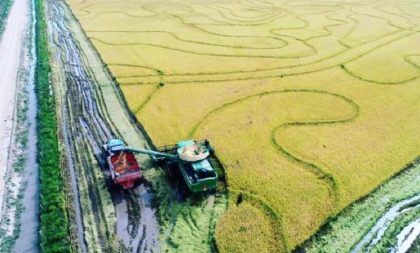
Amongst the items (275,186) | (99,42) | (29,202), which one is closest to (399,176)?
(275,186)

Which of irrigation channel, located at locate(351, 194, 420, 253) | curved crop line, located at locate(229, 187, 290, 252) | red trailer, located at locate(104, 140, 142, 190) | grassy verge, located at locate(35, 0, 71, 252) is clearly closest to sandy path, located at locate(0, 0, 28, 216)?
grassy verge, located at locate(35, 0, 71, 252)

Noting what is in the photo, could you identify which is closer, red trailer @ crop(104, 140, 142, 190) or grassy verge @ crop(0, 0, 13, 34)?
red trailer @ crop(104, 140, 142, 190)

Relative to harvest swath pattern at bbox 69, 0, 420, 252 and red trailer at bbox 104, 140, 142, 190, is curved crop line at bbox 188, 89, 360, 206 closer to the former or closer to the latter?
harvest swath pattern at bbox 69, 0, 420, 252

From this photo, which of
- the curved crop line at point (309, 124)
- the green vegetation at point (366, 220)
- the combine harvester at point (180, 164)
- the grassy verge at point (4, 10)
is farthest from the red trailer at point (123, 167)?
the grassy verge at point (4, 10)

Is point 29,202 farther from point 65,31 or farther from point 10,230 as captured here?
point 65,31


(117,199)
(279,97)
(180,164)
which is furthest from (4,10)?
(180,164)

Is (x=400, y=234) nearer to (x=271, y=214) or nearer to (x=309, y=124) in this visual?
(x=271, y=214)
